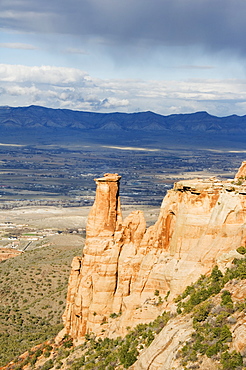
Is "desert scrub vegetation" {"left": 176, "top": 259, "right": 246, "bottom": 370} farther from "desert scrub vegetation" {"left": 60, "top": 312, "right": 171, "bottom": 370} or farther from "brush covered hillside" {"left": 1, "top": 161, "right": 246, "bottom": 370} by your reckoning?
"desert scrub vegetation" {"left": 60, "top": 312, "right": 171, "bottom": 370}

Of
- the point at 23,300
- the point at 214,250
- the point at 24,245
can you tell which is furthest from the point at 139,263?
the point at 24,245

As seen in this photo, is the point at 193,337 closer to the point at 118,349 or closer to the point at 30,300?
the point at 118,349

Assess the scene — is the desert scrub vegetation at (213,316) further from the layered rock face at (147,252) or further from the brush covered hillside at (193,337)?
the layered rock face at (147,252)

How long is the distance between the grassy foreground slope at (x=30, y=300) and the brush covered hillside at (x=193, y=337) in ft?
47.4

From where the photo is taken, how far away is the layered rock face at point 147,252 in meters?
36.8

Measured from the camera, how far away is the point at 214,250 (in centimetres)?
3647

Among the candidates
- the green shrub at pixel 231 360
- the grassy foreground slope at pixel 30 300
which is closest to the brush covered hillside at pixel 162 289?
the green shrub at pixel 231 360

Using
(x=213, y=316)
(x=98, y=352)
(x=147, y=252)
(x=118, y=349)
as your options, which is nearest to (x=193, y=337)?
(x=213, y=316)

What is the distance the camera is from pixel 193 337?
29422 millimetres

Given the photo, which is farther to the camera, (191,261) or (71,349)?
(71,349)

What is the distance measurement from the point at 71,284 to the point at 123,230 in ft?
17.2

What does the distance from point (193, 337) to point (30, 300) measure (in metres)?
40.3

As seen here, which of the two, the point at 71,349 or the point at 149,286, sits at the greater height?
the point at 149,286

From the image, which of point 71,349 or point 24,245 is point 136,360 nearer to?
point 71,349
